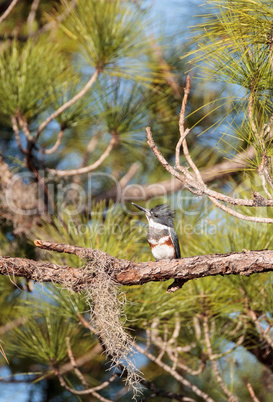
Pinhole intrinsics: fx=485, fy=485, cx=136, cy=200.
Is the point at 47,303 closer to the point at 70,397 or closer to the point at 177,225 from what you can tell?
the point at 177,225

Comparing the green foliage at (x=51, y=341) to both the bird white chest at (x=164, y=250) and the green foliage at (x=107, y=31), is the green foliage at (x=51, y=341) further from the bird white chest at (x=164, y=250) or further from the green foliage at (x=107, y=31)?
the green foliage at (x=107, y=31)

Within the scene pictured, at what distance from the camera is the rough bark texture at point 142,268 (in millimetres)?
1316

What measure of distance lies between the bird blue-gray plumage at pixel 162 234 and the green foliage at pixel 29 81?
712 mm

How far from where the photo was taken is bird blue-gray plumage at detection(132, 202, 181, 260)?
213 centimetres

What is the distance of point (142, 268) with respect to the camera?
1382 millimetres

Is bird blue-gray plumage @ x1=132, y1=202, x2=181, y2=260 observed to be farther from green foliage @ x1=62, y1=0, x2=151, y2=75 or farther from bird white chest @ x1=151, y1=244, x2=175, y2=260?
green foliage @ x1=62, y1=0, x2=151, y2=75

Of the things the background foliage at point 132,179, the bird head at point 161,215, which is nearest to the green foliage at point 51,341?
the background foliage at point 132,179

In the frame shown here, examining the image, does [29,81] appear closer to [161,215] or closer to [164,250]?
[161,215]

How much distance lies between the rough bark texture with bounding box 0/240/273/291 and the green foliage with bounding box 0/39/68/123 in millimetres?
1156

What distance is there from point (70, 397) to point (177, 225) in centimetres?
123

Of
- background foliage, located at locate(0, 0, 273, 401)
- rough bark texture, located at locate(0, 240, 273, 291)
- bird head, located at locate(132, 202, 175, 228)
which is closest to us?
rough bark texture, located at locate(0, 240, 273, 291)

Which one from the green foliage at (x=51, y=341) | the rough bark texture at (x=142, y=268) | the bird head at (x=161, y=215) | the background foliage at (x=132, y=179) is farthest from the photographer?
the bird head at (x=161, y=215)

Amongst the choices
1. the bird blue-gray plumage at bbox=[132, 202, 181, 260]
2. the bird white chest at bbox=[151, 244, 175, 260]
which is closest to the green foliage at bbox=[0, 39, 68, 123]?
the bird blue-gray plumage at bbox=[132, 202, 181, 260]

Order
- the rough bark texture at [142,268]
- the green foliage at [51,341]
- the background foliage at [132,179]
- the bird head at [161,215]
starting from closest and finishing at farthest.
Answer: the rough bark texture at [142,268] < the background foliage at [132,179] < the green foliage at [51,341] < the bird head at [161,215]
